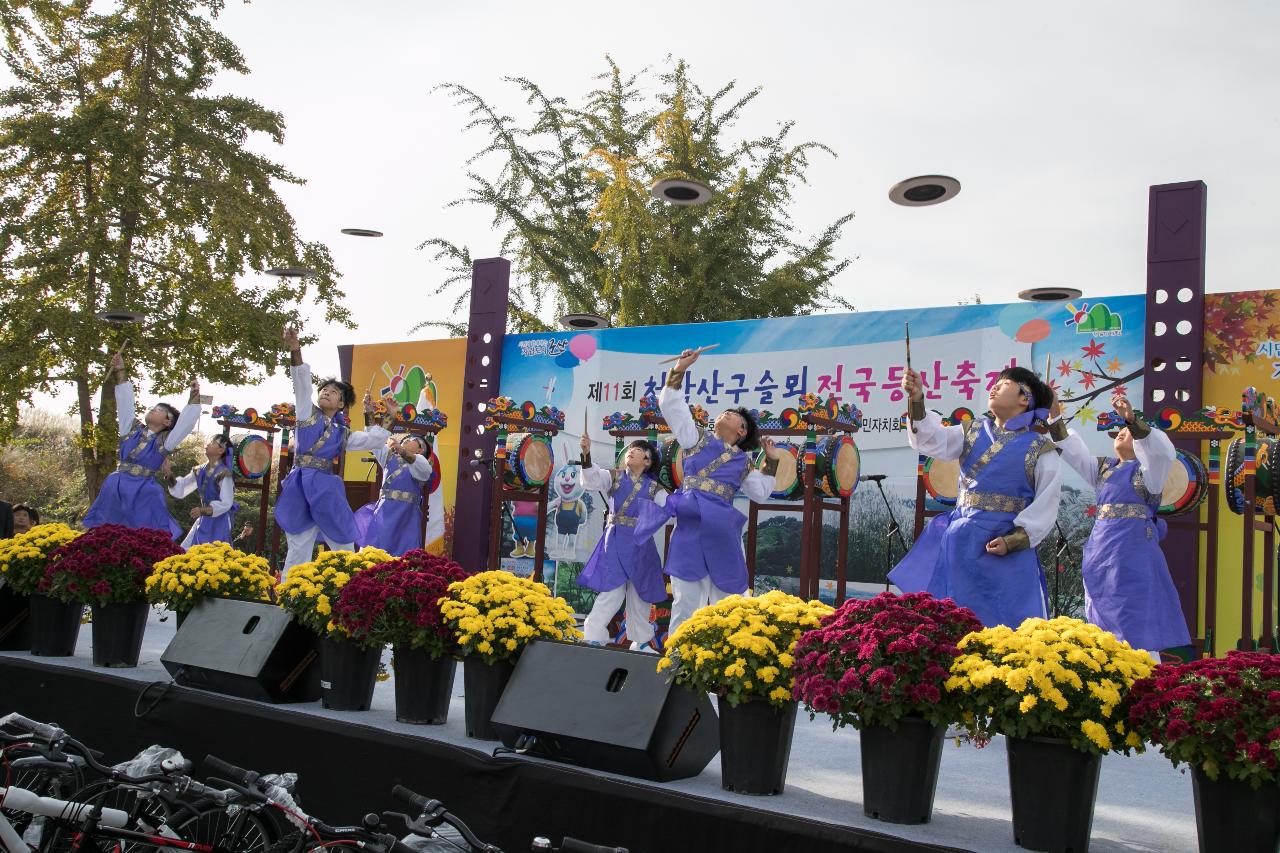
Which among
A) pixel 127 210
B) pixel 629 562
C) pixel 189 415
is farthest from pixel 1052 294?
pixel 127 210

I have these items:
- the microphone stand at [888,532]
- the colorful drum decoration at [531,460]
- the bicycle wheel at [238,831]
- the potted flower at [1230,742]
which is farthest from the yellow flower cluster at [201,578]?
the microphone stand at [888,532]

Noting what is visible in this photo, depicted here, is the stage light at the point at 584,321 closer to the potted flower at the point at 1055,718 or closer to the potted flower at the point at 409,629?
the potted flower at the point at 409,629

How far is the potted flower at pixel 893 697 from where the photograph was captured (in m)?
2.65

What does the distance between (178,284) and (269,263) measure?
1181mm

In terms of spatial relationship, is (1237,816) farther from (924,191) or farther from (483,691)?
(924,191)

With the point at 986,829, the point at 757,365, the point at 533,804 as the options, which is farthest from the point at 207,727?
the point at 757,365

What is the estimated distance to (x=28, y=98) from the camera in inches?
463

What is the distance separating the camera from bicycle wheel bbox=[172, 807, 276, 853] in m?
2.57

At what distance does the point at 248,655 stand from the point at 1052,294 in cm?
568

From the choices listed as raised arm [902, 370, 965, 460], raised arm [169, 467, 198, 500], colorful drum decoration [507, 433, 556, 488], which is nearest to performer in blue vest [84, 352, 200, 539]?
raised arm [169, 467, 198, 500]

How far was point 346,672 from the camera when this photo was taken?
387 centimetres

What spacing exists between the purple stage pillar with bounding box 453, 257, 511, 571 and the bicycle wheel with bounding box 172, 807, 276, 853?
21.8ft

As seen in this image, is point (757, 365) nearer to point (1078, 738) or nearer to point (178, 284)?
point (1078, 738)

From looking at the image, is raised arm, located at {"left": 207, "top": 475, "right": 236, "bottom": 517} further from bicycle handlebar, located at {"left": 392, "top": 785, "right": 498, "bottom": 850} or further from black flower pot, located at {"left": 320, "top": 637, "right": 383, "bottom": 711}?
bicycle handlebar, located at {"left": 392, "top": 785, "right": 498, "bottom": 850}
